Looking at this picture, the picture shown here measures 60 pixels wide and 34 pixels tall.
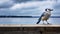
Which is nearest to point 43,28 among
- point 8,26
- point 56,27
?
point 56,27

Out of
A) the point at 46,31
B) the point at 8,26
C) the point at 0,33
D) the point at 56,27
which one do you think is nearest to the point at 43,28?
the point at 46,31

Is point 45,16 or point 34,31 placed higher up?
point 45,16

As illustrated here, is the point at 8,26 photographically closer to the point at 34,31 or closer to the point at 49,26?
the point at 34,31

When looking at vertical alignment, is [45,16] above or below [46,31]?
above

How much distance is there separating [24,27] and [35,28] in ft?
0.78

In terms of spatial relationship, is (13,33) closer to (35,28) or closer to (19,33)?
(19,33)

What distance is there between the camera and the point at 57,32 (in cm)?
300

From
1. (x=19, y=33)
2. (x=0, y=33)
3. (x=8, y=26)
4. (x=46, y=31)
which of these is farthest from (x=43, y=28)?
(x=0, y=33)

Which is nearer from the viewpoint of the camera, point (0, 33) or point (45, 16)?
point (0, 33)

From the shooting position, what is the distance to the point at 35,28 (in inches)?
119

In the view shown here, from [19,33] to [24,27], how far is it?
180 mm

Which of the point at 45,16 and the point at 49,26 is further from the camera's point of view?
the point at 45,16

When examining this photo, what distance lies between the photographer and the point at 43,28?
2975 mm

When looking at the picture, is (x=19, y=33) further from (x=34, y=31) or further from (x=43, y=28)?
(x=43, y=28)
